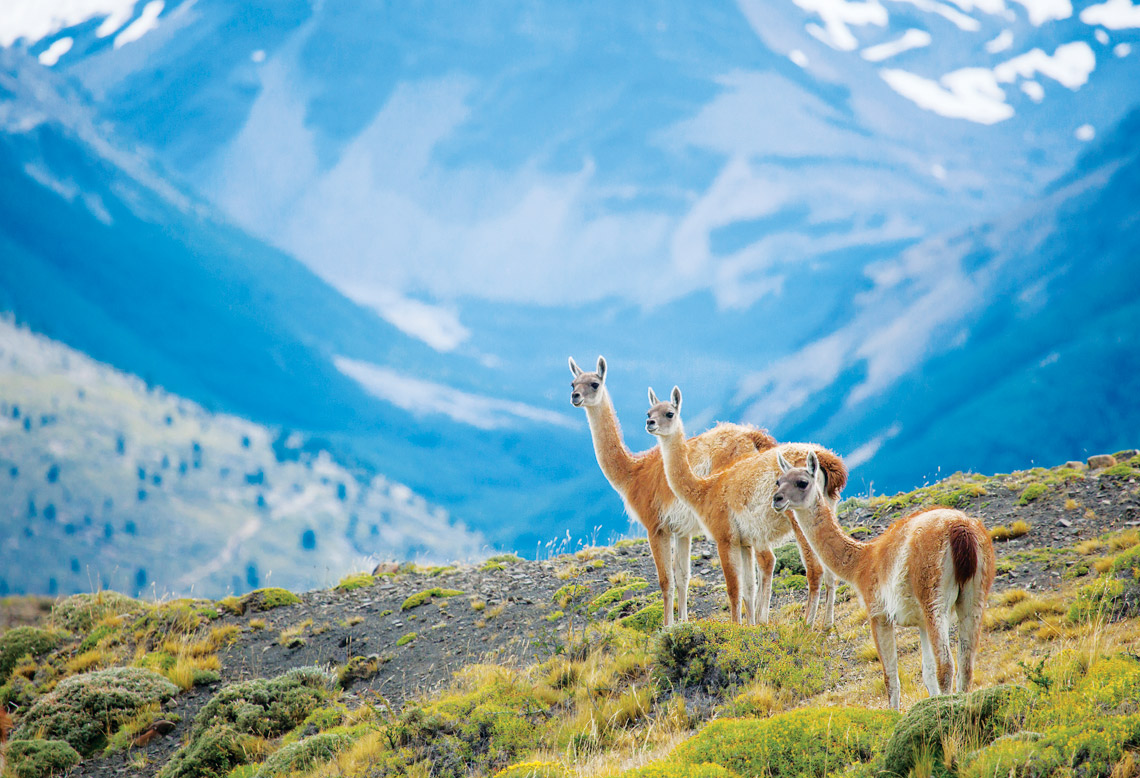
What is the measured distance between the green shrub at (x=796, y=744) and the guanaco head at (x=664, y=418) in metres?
4.59

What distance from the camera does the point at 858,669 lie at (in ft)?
27.5

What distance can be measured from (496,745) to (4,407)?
102 metres

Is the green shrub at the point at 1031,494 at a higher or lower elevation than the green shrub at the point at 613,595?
higher

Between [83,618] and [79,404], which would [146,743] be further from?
[79,404]

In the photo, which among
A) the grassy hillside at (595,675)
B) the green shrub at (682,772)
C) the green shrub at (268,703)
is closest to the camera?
the green shrub at (682,772)

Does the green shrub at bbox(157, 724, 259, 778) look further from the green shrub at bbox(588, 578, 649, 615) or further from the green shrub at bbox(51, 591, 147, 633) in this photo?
the green shrub at bbox(51, 591, 147, 633)

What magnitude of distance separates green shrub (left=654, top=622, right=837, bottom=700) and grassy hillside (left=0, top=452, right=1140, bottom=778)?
0.03 m

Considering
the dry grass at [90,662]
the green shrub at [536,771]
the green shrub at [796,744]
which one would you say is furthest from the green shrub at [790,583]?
the dry grass at [90,662]

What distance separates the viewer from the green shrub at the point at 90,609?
16.3 meters

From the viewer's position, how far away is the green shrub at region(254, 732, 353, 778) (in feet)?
28.1

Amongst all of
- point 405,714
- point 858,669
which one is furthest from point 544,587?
point 858,669

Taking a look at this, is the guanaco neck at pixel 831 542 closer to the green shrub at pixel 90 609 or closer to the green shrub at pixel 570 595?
the green shrub at pixel 570 595

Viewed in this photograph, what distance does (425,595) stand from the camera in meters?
14.9

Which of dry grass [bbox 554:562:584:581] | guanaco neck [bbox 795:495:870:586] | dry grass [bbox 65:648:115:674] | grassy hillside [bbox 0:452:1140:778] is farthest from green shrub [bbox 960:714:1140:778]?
dry grass [bbox 65:648:115:674]
